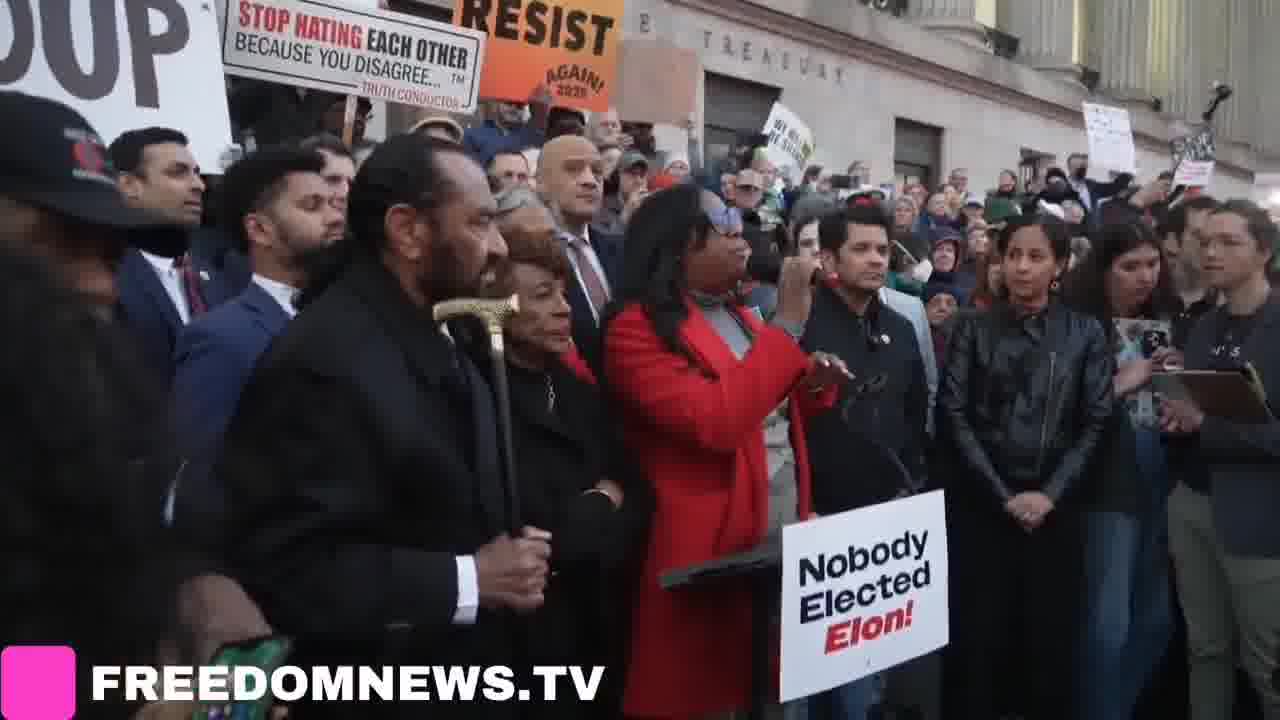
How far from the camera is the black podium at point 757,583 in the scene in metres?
3.50

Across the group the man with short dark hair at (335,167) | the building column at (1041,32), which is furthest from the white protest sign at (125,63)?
the building column at (1041,32)

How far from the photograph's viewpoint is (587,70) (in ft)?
27.0

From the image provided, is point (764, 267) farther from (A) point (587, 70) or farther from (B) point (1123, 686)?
(A) point (587, 70)

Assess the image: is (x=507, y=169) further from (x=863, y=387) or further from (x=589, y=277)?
(x=863, y=387)

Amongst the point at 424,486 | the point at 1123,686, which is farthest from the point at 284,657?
the point at 1123,686

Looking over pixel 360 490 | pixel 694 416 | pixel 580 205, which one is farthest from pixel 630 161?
pixel 360 490

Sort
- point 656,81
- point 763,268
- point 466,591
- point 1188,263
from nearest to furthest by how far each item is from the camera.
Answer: point 466,591, point 763,268, point 1188,263, point 656,81

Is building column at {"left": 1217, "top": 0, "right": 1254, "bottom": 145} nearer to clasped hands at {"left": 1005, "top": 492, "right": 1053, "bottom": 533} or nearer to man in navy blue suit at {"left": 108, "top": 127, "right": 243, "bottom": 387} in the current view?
clasped hands at {"left": 1005, "top": 492, "right": 1053, "bottom": 533}

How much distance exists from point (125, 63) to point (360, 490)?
3.54 metres

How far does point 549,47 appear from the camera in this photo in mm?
8047

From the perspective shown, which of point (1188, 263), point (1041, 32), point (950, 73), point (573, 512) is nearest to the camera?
point (573, 512)

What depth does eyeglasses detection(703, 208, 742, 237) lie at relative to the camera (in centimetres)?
387

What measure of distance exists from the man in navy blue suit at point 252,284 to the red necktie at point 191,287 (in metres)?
0.32

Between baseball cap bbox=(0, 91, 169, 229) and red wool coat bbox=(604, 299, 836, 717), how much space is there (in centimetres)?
198
